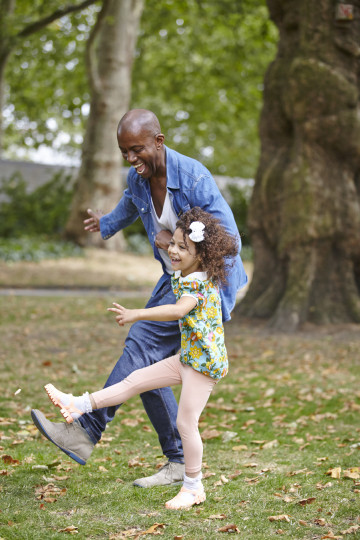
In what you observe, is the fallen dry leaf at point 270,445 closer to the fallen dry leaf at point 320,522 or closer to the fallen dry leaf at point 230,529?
the fallen dry leaf at point 320,522

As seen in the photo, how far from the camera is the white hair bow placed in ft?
12.2

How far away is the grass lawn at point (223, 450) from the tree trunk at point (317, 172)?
1.91ft

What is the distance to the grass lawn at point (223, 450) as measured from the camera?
3.62 m

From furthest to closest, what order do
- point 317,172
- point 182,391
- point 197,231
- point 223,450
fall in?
point 317,172, point 223,450, point 182,391, point 197,231

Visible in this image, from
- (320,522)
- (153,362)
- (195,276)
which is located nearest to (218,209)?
(195,276)

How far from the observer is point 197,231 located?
147 inches

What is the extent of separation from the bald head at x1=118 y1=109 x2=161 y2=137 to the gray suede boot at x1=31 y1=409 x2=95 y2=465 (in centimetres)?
160

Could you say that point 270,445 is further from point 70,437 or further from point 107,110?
point 107,110

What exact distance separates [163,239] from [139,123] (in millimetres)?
661

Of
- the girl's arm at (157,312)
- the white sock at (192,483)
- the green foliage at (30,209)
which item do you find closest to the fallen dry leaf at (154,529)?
the white sock at (192,483)

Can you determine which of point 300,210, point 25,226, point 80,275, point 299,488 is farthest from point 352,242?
point 25,226

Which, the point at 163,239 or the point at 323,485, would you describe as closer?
the point at 163,239

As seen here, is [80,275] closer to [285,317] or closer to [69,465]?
[285,317]

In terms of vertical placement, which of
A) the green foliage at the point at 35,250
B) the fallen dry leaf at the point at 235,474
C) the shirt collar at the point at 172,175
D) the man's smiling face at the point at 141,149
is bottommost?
the green foliage at the point at 35,250
